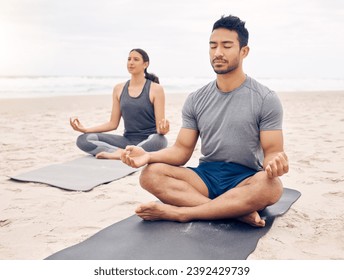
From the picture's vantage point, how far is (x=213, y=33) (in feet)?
9.18

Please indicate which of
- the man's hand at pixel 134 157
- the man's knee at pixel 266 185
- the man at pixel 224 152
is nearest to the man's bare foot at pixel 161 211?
A: the man at pixel 224 152

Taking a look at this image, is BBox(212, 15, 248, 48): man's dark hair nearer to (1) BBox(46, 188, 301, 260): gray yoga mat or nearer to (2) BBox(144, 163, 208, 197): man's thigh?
(2) BBox(144, 163, 208, 197): man's thigh

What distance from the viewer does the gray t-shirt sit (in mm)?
2762

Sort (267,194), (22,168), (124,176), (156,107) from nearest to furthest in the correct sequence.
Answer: (267,194) < (124,176) < (22,168) < (156,107)

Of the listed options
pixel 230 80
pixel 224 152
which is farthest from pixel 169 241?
pixel 230 80

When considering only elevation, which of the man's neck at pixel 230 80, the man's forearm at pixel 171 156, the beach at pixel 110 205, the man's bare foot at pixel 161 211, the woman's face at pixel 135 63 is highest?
the woman's face at pixel 135 63

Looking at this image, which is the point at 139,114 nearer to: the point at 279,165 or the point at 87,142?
the point at 87,142

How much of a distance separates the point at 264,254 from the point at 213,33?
1435 millimetres

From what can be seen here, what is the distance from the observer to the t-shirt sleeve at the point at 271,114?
2.73m

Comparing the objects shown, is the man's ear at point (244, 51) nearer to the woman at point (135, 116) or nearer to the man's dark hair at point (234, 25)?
the man's dark hair at point (234, 25)

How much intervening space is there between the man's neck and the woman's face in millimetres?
2262

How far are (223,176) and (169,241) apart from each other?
0.64m

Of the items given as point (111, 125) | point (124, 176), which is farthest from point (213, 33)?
point (111, 125)
